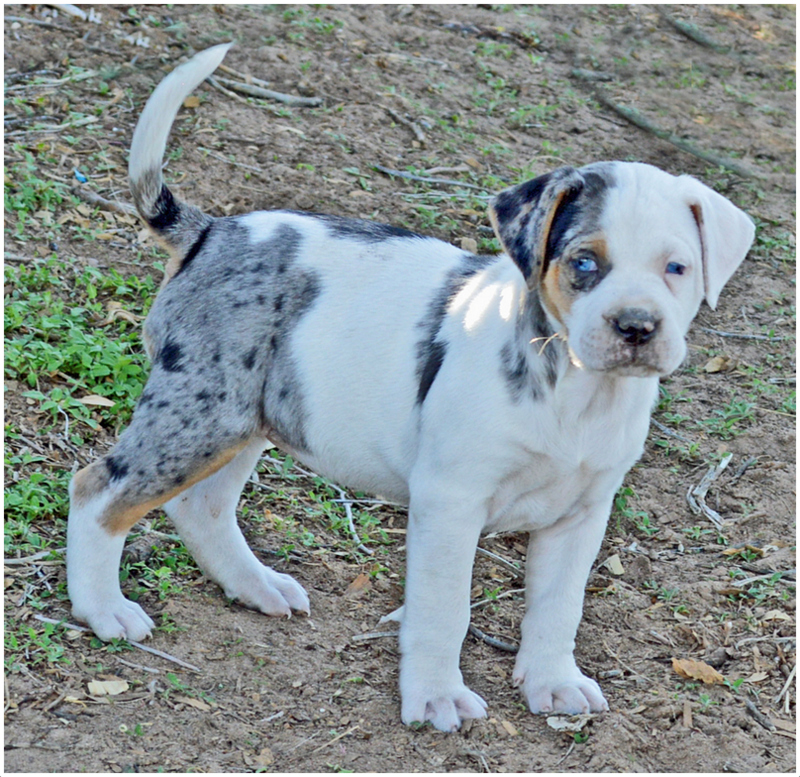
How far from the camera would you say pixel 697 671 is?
15.2 ft

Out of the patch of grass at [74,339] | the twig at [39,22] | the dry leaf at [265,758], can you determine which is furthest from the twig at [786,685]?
the twig at [39,22]

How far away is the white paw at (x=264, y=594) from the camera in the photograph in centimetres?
482

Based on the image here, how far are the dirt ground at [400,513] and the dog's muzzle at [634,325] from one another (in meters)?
1.70

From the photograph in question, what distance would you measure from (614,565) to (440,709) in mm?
1581

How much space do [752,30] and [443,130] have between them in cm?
508

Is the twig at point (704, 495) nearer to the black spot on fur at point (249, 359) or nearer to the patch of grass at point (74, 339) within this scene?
the black spot on fur at point (249, 359)

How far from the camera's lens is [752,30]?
38.5 feet

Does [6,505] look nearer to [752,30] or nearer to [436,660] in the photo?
[436,660]

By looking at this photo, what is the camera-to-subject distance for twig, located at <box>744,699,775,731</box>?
4.41 meters

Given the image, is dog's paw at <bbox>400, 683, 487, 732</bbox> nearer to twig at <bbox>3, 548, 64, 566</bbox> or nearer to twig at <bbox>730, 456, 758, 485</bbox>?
twig at <bbox>3, 548, 64, 566</bbox>

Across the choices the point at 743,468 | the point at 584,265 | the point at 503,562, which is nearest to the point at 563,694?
the point at 503,562

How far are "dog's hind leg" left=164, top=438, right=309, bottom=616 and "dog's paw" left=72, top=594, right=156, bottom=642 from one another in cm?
43

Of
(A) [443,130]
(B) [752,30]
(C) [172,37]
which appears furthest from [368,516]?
(B) [752,30]

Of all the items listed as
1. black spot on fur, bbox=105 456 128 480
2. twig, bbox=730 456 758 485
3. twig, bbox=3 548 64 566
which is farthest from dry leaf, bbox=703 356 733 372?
twig, bbox=3 548 64 566
